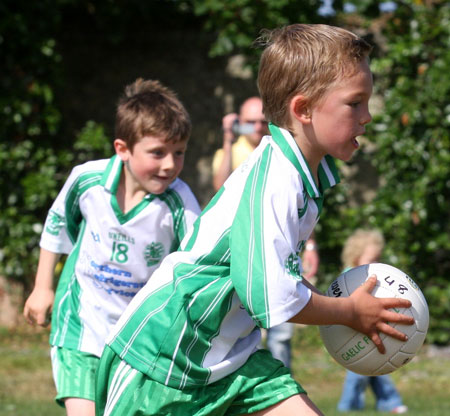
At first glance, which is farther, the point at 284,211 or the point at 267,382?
the point at 267,382

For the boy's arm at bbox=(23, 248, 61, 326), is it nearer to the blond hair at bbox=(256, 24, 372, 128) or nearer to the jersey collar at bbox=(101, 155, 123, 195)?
the jersey collar at bbox=(101, 155, 123, 195)

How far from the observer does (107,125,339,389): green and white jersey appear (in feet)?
7.75

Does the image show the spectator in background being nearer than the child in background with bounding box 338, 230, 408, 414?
Yes

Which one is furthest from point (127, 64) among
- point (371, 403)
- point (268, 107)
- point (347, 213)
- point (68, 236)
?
point (268, 107)

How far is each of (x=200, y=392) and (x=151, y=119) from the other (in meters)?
1.51

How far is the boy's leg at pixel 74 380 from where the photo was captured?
344 cm

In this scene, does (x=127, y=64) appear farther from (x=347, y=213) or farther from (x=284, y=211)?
(x=284, y=211)

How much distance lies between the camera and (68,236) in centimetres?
384

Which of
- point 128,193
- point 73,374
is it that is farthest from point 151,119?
point 73,374

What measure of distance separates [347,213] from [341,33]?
612cm

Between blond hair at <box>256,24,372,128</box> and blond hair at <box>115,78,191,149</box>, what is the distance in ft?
3.77

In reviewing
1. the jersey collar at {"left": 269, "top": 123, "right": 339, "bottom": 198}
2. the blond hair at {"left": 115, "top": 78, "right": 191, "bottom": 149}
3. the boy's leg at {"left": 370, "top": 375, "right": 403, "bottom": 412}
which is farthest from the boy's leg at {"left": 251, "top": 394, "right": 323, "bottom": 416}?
the boy's leg at {"left": 370, "top": 375, "right": 403, "bottom": 412}

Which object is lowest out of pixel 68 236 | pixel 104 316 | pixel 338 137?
pixel 104 316

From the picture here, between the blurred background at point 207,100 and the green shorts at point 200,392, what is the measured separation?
560 cm
